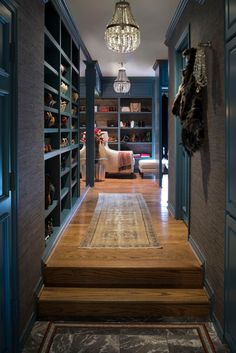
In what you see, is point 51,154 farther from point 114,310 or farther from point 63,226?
point 114,310

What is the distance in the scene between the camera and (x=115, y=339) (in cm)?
269

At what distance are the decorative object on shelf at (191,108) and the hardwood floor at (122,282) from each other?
3.42 ft

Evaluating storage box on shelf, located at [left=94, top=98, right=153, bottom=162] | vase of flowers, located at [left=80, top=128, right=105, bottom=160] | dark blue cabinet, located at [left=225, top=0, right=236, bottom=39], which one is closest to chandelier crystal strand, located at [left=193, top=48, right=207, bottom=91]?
dark blue cabinet, located at [left=225, top=0, right=236, bottom=39]

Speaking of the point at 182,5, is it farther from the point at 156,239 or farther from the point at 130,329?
the point at 130,329

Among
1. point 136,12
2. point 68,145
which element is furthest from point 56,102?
point 136,12

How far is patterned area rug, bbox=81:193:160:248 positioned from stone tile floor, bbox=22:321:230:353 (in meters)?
1.13

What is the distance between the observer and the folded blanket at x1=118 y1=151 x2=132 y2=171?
934cm

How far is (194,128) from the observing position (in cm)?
328

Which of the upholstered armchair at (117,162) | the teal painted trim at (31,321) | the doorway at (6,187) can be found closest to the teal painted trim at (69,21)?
the doorway at (6,187)

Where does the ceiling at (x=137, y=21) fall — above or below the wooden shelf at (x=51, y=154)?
above

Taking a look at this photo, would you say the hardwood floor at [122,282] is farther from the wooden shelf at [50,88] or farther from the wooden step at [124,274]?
the wooden shelf at [50,88]

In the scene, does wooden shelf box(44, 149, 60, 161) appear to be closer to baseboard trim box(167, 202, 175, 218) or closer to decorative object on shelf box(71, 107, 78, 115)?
decorative object on shelf box(71, 107, 78, 115)

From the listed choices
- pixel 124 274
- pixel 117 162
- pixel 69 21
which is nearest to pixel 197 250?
pixel 124 274

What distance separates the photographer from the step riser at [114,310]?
300cm
